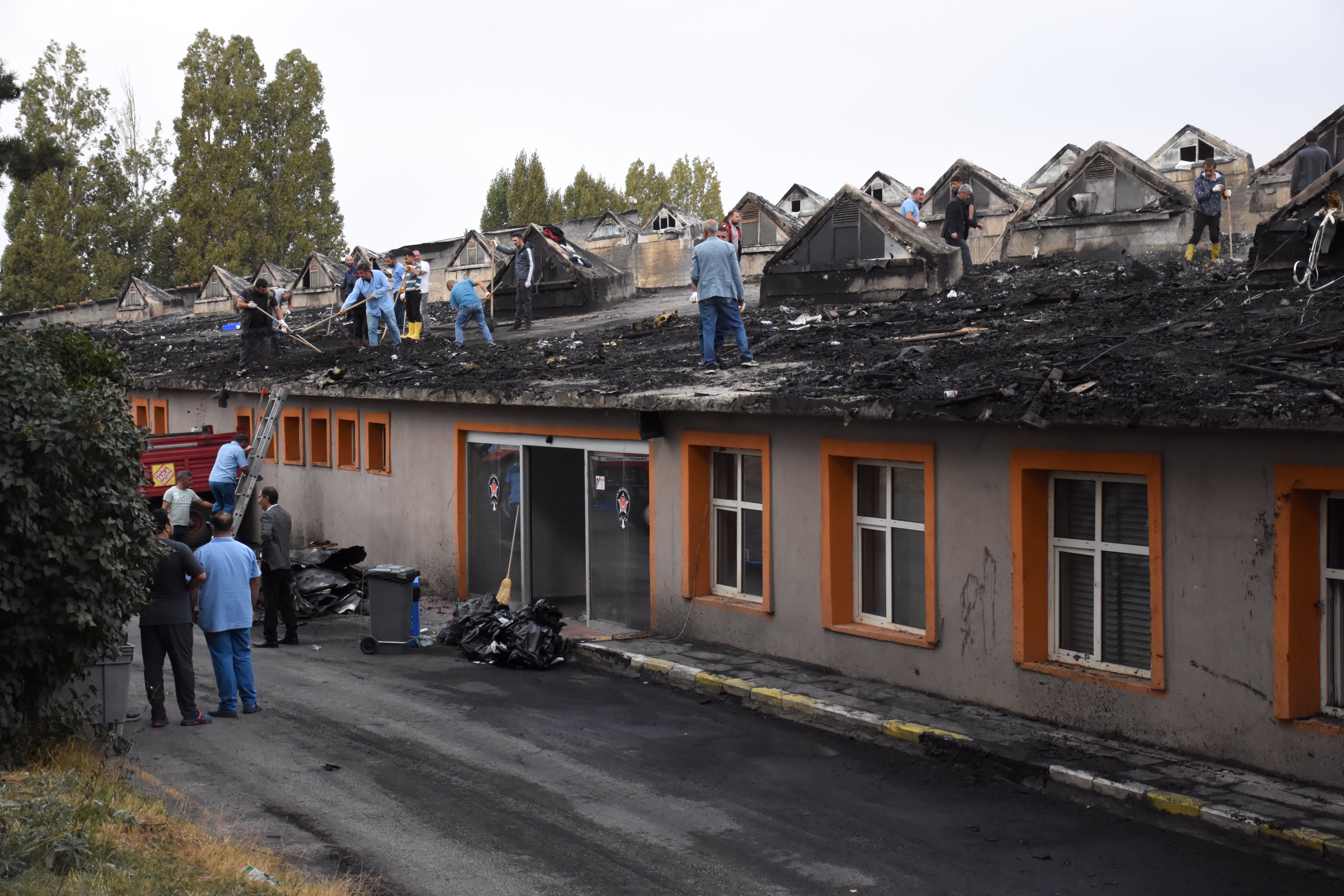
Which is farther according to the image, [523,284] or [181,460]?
[523,284]

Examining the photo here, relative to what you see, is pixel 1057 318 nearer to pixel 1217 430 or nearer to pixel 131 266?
pixel 1217 430

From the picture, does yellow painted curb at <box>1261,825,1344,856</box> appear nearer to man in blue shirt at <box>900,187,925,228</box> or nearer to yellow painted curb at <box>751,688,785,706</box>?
yellow painted curb at <box>751,688,785,706</box>

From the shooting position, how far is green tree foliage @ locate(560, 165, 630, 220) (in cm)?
8606

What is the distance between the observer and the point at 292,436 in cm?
2170

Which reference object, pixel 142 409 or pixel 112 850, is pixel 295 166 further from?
pixel 112 850

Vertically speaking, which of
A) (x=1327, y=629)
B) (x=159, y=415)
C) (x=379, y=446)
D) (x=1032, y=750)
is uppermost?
(x=159, y=415)

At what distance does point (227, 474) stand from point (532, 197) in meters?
70.1

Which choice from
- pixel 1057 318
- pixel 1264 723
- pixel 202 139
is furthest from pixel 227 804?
pixel 202 139

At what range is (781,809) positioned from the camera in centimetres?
868

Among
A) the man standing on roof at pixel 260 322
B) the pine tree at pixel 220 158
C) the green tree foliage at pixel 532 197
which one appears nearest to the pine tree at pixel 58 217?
the pine tree at pixel 220 158

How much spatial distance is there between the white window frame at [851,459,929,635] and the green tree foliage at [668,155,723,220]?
75763 mm

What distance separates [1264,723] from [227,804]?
23.1ft

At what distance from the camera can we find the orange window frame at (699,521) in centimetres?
1346

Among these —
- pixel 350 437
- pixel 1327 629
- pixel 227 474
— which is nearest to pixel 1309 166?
pixel 1327 629
